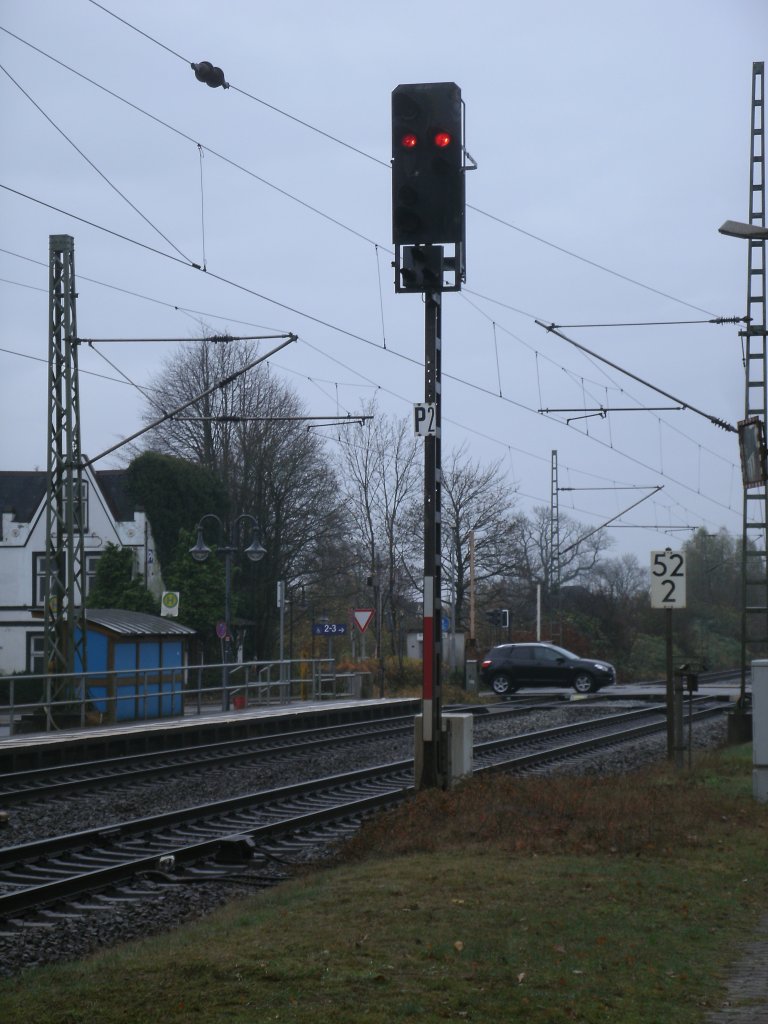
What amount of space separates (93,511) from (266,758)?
39504mm

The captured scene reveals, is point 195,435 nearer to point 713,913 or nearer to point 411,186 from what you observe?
point 411,186

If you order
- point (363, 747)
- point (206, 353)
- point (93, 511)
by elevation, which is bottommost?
point (363, 747)

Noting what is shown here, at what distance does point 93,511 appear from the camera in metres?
60.4

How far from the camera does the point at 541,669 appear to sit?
148 feet

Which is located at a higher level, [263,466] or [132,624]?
[263,466]

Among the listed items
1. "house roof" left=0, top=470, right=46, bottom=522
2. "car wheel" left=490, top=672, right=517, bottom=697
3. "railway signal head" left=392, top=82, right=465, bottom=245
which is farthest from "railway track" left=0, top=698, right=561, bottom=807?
"house roof" left=0, top=470, right=46, bottom=522

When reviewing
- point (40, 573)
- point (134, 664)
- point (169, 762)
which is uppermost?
point (40, 573)

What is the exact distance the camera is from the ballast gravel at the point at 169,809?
28.9 ft

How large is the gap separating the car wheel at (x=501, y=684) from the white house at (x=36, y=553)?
1684 centimetres

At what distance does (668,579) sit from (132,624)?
16597 millimetres

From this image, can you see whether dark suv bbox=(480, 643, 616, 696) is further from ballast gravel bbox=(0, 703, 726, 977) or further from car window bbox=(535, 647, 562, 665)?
ballast gravel bbox=(0, 703, 726, 977)

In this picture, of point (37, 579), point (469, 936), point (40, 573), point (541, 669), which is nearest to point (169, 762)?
point (469, 936)

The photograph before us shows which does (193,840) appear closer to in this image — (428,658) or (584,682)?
(428,658)

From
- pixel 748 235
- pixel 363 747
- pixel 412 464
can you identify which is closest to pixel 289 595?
pixel 412 464
